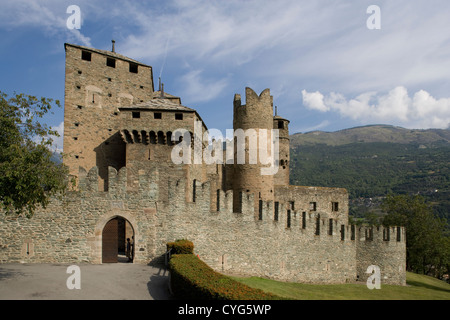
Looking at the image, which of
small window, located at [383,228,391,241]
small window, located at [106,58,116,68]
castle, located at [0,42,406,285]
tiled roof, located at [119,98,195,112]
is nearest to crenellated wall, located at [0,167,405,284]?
castle, located at [0,42,406,285]

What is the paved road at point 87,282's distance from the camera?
485 inches

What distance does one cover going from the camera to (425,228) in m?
42.8

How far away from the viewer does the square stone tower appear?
26.0 meters

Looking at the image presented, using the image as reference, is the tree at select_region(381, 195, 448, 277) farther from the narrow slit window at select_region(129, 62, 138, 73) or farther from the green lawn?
the narrow slit window at select_region(129, 62, 138, 73)

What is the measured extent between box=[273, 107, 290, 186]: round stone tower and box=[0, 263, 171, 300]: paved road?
22110 millimetres

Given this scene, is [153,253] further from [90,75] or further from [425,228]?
[425,228]

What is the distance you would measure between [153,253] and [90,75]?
51.3 ft

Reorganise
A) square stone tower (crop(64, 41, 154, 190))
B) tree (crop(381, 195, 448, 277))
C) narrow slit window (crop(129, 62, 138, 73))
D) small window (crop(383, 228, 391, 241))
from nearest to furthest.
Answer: square stone tower (crop(64, 41, 154, 190)), narrow slit window (crop(129, 62, 138, 73)), small window (crop(383, 228, 391, 241)), tree (crop(381, 195, 448, 277))

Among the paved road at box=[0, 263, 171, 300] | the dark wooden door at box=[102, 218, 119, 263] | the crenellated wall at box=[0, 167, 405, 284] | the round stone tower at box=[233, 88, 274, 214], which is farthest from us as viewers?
the round stone tower at box=[233, 88, 274, 214]

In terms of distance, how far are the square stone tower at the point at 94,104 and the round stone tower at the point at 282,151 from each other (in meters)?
16.3

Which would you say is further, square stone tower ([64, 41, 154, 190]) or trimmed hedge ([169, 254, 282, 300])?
square stone tower ([64, 41, 154, 190])

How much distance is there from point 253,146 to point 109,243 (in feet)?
44.4

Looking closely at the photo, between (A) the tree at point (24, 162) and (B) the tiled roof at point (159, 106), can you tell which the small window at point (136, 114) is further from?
(A) the tree at point (24, 162)

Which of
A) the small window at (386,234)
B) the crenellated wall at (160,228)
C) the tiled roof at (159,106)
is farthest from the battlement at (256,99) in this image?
the small window at (386,234)
